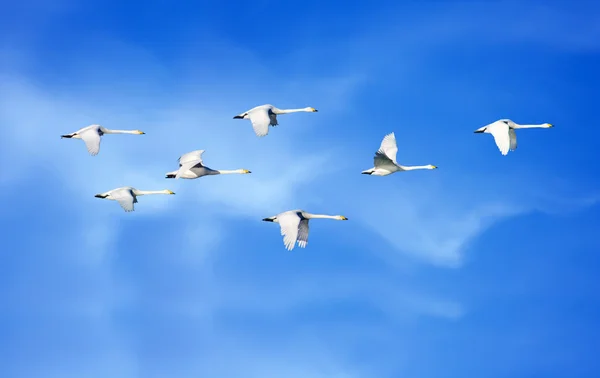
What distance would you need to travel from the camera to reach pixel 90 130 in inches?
2069

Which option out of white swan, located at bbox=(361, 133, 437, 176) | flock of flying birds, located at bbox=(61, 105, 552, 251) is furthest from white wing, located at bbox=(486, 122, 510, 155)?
white swan, located at bbox=(361, 133, 437, 176)

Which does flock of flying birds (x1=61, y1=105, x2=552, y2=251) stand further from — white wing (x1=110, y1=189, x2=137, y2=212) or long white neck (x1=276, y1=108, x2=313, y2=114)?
long white neck (x1=276, y1=108, x2=313, y2=114)

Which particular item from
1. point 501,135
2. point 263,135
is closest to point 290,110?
point 263,135

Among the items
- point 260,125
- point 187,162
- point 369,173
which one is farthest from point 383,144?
point 187,162

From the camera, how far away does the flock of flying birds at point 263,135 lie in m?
47.6

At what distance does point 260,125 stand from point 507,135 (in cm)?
1074

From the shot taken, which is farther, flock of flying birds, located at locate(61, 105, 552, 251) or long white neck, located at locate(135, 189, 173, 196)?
long white neck, located at locate(135, 189, 173, 196)

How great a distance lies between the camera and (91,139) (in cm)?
5184

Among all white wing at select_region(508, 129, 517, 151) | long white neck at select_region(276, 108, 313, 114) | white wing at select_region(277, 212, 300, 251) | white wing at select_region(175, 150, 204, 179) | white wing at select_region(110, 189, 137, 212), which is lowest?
white wing at select_region(277, 212, 300, 251)

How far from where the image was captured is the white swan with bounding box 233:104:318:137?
164 ft

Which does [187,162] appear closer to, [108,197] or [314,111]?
[108,197]

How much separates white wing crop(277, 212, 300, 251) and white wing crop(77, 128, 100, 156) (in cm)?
923

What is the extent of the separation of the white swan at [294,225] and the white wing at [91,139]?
8538mm

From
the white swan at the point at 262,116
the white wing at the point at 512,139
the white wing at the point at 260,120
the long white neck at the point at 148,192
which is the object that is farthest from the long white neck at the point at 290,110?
the white wing at the point at 512,139
